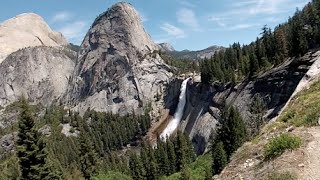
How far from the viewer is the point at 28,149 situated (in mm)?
41000

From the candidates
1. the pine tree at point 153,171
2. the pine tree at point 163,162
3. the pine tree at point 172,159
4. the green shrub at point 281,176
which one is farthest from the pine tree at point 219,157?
the green shrub at point 281,176

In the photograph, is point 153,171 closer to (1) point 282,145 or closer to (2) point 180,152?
(2) point 180,152

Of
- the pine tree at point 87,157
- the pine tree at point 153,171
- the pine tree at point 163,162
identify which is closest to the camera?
the pine tree at point 87,157

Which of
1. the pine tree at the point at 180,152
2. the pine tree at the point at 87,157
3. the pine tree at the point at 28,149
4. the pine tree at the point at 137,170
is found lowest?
the pine tree at the point at 137,170

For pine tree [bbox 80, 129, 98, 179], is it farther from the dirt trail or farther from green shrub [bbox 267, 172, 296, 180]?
green shrub [bbox 267, 172, 296, 180]

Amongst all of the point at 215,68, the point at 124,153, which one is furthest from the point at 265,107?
the point at 124,153

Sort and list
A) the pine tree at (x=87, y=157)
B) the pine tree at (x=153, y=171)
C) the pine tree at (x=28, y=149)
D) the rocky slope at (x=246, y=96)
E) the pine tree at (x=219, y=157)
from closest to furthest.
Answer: the pine tree at (x=28, y=149) → the pine tree at (x=87, y=157) → the pine tree at (x=219, y=157) → the rocky slope at (x=246, y=96) → the pine tree at (x=153, y=171)

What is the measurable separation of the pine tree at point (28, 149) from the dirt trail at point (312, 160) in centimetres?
3160

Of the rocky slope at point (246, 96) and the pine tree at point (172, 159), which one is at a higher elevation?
the rocky slope at point (246, 96)

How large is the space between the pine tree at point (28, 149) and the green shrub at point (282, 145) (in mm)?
30653

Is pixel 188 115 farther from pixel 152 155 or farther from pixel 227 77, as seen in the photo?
pixel 152 155

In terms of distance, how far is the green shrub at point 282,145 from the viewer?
1620 cm

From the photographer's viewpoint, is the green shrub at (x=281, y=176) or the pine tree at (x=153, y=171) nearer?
the green shrub at (x=281, y=176)

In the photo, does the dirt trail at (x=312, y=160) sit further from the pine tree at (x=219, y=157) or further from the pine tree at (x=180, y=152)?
the pine tree at (x=180, y=152)
